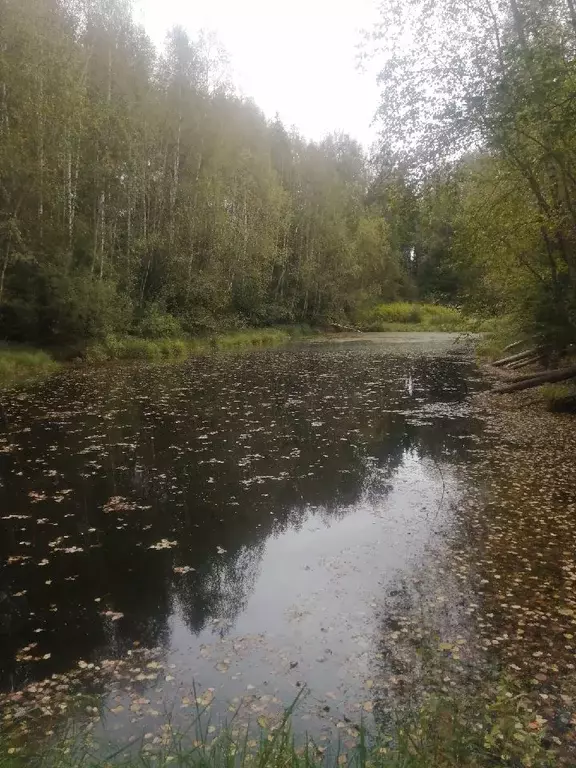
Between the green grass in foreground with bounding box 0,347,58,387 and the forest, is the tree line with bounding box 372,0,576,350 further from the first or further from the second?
the green grass in foreground with bounding box 0,347,58,387

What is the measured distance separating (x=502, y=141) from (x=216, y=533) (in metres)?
9.97

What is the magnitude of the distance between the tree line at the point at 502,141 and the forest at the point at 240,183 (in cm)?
6

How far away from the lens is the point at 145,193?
34562mm

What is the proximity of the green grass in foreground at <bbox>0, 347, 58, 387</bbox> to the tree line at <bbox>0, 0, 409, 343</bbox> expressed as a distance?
1736mm

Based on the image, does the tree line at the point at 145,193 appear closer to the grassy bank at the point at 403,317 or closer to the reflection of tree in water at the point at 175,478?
the grassy bank at the point at 403,317

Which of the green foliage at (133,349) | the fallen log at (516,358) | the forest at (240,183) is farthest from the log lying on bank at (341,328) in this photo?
the fallen log at (516,358)

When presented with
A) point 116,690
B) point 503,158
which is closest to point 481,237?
point 503,158

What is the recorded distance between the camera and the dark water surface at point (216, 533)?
5605 mm

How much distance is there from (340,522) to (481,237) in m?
12.3

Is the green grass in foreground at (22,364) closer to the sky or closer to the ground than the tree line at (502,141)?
closer to the ground

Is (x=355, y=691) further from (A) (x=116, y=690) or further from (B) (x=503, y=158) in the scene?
(B) (x=503, y=158)

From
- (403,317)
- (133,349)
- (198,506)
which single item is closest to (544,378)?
(198,506)

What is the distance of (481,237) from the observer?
716 inches

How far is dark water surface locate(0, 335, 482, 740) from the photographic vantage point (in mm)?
5605
